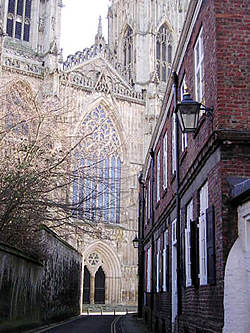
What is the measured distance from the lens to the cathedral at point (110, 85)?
39.0m

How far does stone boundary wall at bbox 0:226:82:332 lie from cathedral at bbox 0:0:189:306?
13311mm

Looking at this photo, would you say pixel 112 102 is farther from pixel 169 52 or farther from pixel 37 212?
pixel 37 212

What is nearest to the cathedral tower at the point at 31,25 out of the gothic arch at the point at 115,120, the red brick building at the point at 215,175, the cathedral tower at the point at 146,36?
the gothic arch at the point at 115,120

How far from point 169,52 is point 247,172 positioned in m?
43.6

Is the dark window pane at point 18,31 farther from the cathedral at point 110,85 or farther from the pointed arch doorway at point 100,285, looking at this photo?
the pointed arch doorway at point 100,285

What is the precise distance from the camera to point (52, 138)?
14.8 metres

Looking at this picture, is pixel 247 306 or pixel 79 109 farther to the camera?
pixel 79 109

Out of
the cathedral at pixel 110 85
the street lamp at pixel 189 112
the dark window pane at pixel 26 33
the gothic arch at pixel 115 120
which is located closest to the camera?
the street lamp at pixel 189 112

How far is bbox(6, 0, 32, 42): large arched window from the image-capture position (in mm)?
43812

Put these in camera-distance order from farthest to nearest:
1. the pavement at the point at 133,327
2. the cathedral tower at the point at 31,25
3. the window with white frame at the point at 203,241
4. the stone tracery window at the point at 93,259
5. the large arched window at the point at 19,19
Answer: the large arched window at the point at 19,19 → the cathedral tower at the point at 31,25 → the stone tracery window at the point at 93,259 → the pavement at the point at 133,327 → the window with white frame at the point at 203,241

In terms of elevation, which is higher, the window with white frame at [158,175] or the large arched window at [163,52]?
the large arched window at [163,52]

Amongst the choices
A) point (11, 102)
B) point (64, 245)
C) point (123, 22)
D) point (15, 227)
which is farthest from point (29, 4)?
point (15, 227)

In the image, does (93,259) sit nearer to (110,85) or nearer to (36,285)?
(110,85)

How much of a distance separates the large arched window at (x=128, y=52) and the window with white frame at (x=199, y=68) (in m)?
37.3
